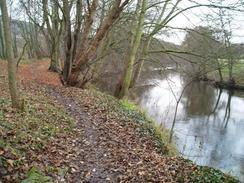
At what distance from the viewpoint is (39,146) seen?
→ 7.05 m

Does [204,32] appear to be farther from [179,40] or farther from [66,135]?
[66,135]

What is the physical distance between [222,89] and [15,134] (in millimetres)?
33283

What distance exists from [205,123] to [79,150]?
12671 millimetres

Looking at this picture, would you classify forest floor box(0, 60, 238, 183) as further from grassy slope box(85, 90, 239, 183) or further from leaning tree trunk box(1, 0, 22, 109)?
leaning tree trunk box(1, 0, 22, 109)

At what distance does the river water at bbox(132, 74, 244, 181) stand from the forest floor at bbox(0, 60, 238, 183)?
2.95 metres

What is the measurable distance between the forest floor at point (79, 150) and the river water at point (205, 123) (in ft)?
9.69

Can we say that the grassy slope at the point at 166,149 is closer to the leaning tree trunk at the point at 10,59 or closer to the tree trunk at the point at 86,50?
the tree trunk at the point at 86,50

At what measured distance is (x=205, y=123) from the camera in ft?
63.0

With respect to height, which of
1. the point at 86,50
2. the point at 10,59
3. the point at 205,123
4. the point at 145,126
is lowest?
the point at 205,123

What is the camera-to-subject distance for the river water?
43.6 ft

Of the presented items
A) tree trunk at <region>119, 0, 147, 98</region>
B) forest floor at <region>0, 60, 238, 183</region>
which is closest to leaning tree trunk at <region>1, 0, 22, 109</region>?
forest floor at <region>0, 60, 238, 183</region>

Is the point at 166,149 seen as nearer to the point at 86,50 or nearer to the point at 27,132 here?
the point at 27,132

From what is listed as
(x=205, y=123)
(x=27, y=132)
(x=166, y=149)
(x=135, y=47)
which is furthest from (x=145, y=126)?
(x=205, y=123)

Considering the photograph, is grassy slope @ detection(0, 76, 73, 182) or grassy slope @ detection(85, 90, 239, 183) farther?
grassy slope @ detection(85, 90, 239, 183)
